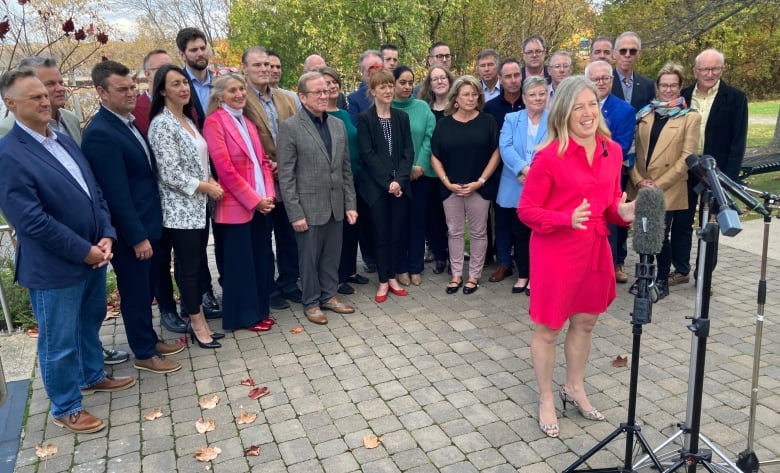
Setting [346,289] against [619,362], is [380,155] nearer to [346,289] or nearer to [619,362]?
[346,289]

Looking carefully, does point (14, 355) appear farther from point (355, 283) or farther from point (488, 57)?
point (488, 57)

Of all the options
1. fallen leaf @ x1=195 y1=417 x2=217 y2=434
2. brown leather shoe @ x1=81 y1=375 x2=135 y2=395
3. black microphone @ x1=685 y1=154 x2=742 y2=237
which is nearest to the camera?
black microphone @ x1=685 y1=154 x2=742 y2=237

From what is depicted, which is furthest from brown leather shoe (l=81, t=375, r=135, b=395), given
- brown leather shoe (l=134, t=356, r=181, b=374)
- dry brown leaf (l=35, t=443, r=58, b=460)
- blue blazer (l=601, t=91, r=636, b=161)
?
blue blazer (l=601, t=91, r=636, b=161)

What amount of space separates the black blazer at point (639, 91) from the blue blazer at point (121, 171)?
451 centimetres

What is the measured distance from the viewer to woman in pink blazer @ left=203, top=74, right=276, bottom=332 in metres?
4.80

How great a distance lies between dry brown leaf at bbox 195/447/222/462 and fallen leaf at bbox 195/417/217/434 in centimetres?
21

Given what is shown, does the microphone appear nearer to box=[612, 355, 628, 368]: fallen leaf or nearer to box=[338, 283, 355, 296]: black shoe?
box=[612, 355, 628, 368]: fallen leaf

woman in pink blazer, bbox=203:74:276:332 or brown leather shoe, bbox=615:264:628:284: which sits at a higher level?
woman in pink blazer, bbox=203:74:276:332

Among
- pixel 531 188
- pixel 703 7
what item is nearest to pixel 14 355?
pixel 531 188

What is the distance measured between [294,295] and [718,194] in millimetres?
4304

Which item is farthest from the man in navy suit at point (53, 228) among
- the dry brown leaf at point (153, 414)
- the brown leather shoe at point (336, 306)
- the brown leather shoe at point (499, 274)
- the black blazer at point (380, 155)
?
the brown leather shoe at point (499, 274)

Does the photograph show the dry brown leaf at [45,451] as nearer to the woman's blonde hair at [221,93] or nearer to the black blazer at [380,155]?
the woman's blonde hair at [221,93]

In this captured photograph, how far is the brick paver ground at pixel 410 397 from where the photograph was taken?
3453 mm

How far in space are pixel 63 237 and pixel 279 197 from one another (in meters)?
2.24
